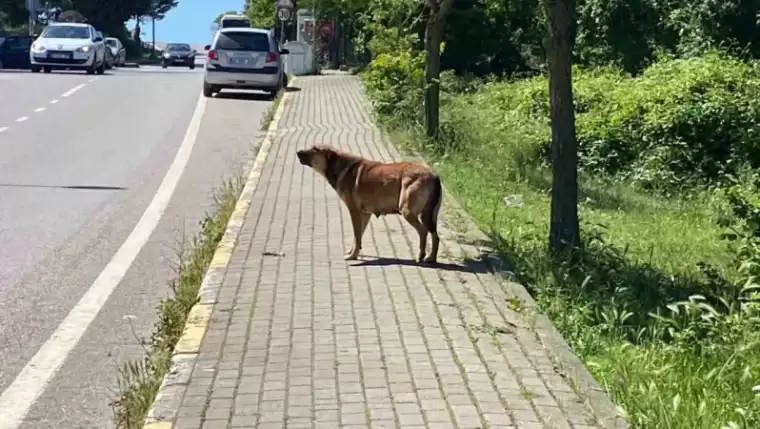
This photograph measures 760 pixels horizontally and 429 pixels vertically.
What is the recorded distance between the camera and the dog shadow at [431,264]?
9.08 metres

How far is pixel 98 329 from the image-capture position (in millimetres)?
7707

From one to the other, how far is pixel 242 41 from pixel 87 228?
19047 millimetres

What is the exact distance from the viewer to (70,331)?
7.62 meters

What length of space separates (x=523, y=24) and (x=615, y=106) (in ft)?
54.7

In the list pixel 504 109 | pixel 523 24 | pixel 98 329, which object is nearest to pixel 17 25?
pixel 523 24

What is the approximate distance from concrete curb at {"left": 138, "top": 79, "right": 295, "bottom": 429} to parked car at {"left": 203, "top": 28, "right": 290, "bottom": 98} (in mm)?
17405

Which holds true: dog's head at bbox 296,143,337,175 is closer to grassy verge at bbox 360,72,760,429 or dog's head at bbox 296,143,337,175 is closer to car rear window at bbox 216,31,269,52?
grassy verge at bbox 360,72,760,429

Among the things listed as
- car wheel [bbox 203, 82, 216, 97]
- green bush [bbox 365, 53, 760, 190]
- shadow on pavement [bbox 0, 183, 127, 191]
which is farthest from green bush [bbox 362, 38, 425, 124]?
shadow on pavement [bbox 0, 183, 127, 191]

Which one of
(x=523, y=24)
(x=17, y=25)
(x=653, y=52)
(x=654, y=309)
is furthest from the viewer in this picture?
(x=17, y=25)

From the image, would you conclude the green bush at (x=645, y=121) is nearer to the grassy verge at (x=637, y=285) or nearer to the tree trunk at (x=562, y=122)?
the grassy verge at (x=637, y=285)

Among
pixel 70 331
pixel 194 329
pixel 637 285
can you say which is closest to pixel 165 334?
pixel 194 329

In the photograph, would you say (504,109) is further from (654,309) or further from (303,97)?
(654,309)

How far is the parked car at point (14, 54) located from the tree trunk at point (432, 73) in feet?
107

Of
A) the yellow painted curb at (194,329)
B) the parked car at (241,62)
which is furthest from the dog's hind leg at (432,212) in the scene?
the parked car at (241,62)
